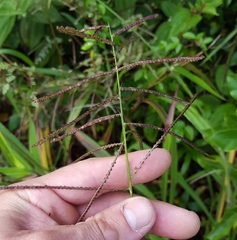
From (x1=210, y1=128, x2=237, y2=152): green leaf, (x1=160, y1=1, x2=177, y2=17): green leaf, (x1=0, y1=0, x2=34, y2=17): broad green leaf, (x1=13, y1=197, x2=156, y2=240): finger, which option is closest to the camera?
(x1=13, y1=197, x2=156, y2=240): finger

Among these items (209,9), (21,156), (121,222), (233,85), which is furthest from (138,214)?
(209,9)

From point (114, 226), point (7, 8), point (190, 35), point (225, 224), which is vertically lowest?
point (225, 224)

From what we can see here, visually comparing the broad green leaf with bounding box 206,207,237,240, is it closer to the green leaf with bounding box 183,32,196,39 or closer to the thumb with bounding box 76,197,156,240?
the thumb with bounding box 76,197,156,240

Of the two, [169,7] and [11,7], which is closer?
[11,7]

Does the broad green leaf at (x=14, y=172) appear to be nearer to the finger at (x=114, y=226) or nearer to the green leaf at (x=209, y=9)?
the finger at (x=114, y=226)

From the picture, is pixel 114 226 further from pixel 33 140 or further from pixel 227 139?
pixel 33 140

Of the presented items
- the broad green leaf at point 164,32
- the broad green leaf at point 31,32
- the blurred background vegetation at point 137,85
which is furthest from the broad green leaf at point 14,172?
the broad green leaf at point 164,32

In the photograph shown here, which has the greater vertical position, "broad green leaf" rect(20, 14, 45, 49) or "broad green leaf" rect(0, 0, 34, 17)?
"broad green leaf" rect(0, 0, 34, 17)

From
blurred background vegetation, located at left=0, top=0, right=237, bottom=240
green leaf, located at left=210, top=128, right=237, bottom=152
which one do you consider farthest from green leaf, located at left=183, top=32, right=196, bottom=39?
green leaf, located at left=210, top=128, right=237, bottom=152
